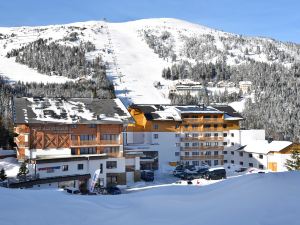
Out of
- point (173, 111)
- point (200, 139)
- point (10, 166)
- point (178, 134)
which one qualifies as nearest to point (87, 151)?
point (10, 166)

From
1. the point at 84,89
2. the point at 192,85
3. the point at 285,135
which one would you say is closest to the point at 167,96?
the point at 192,85

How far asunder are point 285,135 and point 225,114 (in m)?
34.5

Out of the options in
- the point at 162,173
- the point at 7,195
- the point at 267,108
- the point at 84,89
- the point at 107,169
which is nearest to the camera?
the point at 7,195

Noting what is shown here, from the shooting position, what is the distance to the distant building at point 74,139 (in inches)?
1567

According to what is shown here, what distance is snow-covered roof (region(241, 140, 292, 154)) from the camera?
166 feet

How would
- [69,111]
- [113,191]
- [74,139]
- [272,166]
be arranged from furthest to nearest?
[272,166] → [69,111] → [74,139] → [113,191]

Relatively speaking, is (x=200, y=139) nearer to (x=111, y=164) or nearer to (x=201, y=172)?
(x=201, y=172)

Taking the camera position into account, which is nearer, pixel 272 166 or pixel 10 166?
pixel 10 166

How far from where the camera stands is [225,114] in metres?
62.8

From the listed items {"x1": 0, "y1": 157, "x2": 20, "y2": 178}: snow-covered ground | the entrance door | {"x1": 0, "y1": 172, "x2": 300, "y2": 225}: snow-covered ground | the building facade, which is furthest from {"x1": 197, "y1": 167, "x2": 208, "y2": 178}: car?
{"x1": 0, "y1": 172, "x2": 300, "y2": 225}: snow-covered ground

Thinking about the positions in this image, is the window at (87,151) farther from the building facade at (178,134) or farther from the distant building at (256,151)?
the distant building at (256,151)

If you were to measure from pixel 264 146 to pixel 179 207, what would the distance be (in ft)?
147

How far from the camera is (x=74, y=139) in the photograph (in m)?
43.0

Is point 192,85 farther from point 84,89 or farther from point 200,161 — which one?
point 200,161
